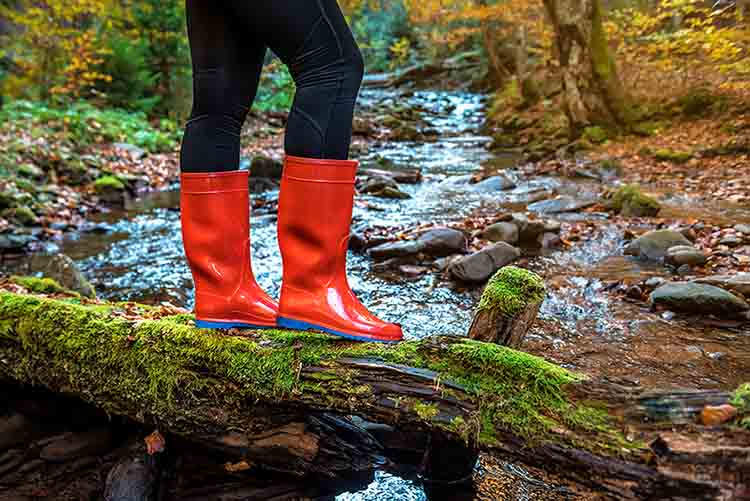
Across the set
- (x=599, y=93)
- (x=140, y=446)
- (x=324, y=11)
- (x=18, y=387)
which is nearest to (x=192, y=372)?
(x=140, y=446)

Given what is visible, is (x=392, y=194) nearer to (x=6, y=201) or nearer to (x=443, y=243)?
(x=443, y=243)

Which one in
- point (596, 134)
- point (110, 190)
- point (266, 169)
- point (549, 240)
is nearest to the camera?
point (549, 240)

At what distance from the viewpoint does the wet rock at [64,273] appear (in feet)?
14.2

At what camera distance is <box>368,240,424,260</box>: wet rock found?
16.0ft

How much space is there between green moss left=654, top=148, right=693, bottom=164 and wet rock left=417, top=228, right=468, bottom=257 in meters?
5.13

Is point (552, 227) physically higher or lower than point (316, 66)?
lower

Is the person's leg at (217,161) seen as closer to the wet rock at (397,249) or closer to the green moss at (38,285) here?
the green moss at (38,285)

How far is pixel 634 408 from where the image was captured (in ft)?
4.34

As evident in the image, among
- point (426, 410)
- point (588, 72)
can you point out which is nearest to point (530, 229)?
point (426, 410)

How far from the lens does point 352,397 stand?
63.7 inches

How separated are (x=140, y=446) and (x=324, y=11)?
1.63m

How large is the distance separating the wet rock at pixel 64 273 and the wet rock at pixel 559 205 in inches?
187

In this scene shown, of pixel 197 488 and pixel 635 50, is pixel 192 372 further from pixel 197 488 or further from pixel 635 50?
pixel 635 50

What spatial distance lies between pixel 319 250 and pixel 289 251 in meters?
0.10
